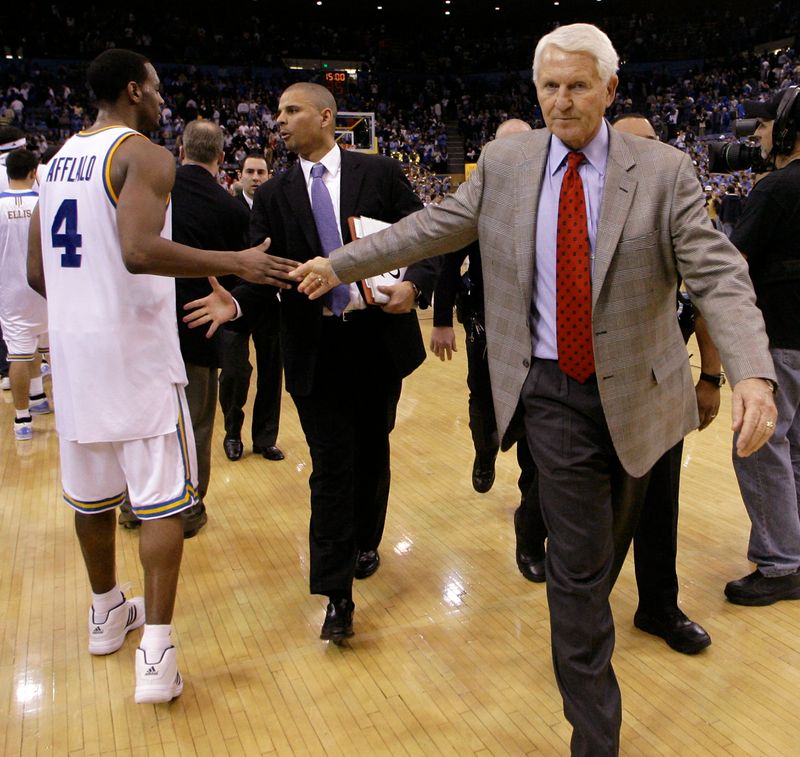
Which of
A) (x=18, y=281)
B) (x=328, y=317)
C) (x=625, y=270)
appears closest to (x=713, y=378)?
(x=625, y=270)

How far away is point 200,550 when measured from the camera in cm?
343

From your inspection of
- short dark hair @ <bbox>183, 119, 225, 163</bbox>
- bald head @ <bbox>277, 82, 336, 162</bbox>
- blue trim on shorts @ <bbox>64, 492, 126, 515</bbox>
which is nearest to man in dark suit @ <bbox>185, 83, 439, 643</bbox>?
bald head @ <bbox>277, 82, 336, 162</bbox>

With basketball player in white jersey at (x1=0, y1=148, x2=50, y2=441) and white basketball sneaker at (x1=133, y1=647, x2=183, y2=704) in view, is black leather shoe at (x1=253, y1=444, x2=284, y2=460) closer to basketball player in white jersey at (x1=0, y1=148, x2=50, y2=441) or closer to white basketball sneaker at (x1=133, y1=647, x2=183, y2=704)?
basketball player in white jersey at (x1=0, y1=148, x2=50, y2=441)

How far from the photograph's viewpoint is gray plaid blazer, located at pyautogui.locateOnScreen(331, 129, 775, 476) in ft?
5.77

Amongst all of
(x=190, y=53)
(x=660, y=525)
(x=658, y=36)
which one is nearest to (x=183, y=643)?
(x=660, y=525)

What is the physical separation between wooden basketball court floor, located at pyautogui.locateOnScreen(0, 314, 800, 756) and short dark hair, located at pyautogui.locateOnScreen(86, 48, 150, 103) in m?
1.78

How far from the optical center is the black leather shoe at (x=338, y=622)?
2.62m

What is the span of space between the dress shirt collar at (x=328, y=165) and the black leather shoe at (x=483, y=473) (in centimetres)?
158

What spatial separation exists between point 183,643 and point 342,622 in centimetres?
56

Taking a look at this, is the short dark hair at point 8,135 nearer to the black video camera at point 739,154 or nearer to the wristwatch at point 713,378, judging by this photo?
the black video camera at point 739,154

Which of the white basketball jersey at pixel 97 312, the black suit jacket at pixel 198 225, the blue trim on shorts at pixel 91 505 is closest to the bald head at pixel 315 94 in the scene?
the white basketball jersey at pixel 97 312

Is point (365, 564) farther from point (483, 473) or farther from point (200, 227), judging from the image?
point (200, 227)

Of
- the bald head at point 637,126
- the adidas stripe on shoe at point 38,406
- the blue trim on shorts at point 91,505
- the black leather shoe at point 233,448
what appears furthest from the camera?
the adidas stripe on shoe at point 38,406

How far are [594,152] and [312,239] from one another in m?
1.05
